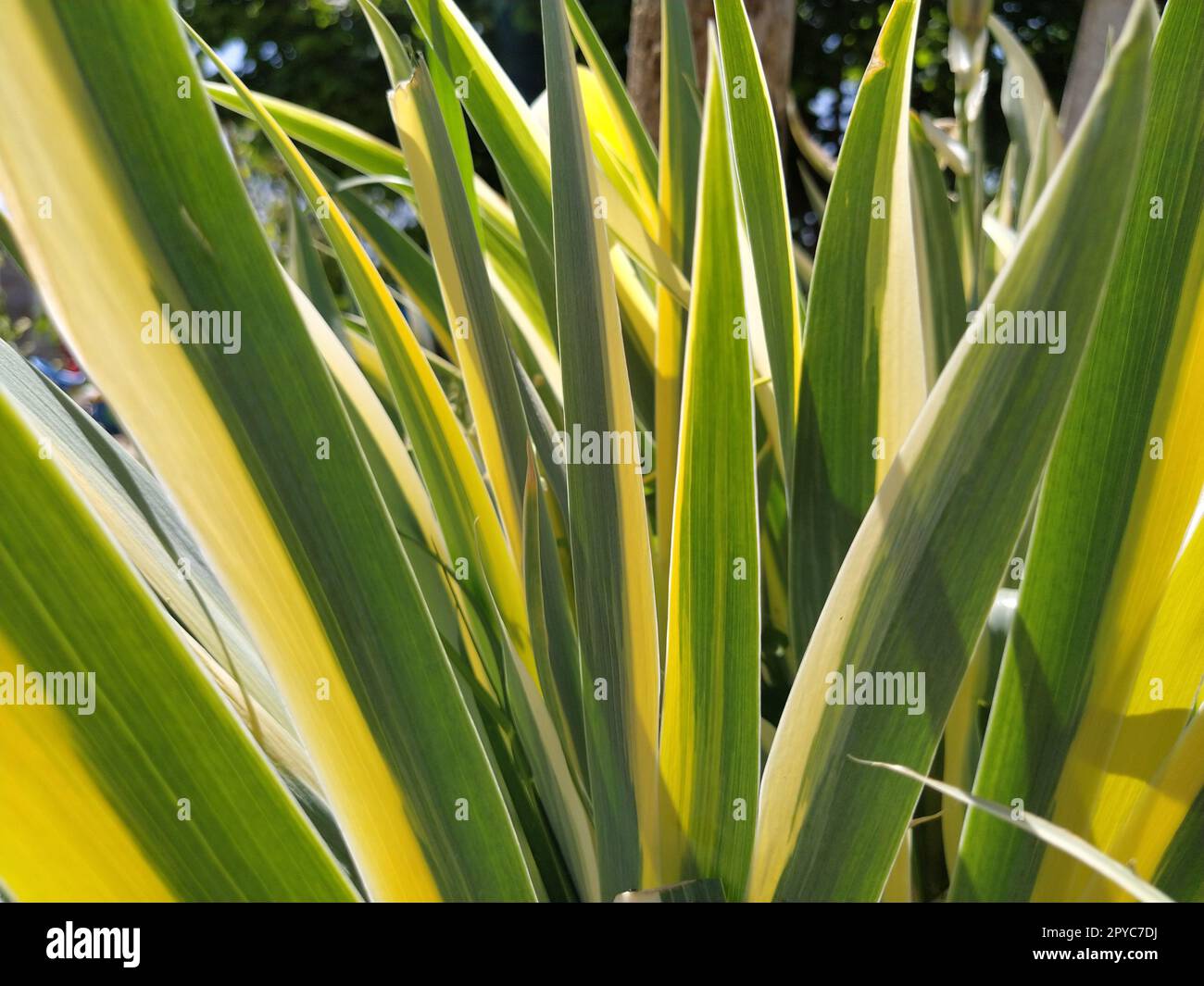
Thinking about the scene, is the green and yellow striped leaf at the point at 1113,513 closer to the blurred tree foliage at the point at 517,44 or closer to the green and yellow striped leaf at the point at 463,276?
the green and yellow striped leaf at the point at 463,276

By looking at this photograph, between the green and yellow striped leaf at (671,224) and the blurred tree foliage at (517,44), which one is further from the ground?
the blurred tree foliage at (517,44)

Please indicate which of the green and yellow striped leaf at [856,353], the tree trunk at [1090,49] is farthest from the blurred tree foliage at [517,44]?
the green and yellow striped leaf at [856,353]

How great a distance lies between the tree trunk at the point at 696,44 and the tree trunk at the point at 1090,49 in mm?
713

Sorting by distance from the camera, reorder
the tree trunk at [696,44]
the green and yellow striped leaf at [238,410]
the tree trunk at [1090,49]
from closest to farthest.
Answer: the green and yellow striped leaf at [238,410] < the tree trunk at [696,44] < the tree trunk at [1090,49]

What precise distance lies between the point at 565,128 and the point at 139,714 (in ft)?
0.71

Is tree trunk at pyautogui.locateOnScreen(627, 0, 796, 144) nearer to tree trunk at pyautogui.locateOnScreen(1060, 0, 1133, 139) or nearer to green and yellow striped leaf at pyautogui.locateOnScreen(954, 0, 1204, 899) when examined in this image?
tree trunk at pyautogui.locateOnScreen(1060, 0, 1133, 139)

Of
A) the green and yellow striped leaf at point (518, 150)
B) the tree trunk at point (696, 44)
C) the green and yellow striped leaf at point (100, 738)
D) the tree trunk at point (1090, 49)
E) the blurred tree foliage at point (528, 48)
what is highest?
the blurred tree foliage at point (528, 48)

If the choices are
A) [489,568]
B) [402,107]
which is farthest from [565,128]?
[489,568]

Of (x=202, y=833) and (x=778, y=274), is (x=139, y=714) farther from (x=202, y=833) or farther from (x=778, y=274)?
(x=778, y=274)

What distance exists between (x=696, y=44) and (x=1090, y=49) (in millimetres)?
1020

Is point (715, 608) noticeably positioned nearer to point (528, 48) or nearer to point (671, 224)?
point (671, 224)

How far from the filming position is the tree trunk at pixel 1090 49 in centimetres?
178

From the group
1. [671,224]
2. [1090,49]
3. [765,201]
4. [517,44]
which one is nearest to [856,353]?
[765,201]

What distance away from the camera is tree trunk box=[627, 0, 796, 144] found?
1293 mm
